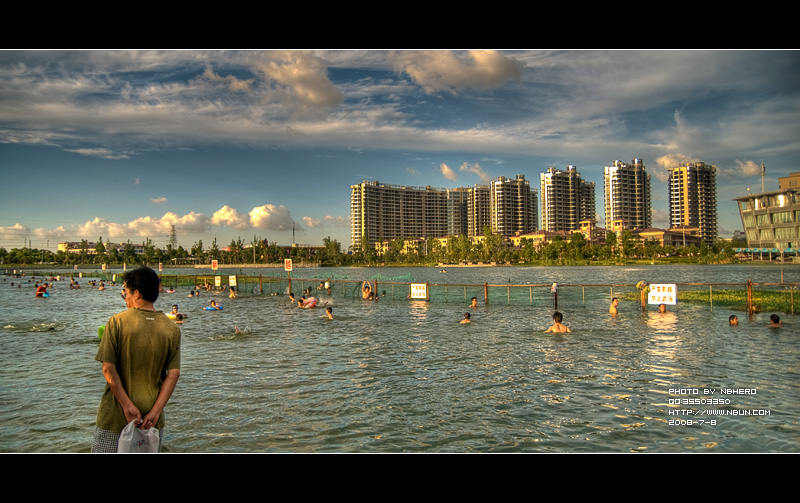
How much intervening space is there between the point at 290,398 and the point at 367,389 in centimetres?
216

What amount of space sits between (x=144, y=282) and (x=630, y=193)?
215400mm

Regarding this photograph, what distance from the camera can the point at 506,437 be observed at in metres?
9.18

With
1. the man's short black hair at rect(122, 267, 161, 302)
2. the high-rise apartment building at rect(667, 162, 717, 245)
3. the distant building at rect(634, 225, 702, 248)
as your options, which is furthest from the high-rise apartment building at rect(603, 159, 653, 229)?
the man's short black hair at rect(122, 267, 161, 302)

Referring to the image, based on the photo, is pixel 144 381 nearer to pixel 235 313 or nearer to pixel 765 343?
pixel 765 343

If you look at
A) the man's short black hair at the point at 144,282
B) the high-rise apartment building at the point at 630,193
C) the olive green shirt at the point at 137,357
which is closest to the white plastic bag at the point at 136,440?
the olive green shirt at the point at 137,357

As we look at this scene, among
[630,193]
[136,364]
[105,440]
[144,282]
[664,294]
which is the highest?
[630,193]

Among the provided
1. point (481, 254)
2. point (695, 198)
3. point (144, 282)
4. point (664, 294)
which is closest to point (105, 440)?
point (144, 282)

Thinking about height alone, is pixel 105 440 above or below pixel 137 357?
below

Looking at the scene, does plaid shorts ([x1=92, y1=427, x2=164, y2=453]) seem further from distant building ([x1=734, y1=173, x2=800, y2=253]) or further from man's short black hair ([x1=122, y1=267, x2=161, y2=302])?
distant building ([x1=734, y1=173, x2=800, y2=253])

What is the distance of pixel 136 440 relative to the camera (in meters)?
4.55

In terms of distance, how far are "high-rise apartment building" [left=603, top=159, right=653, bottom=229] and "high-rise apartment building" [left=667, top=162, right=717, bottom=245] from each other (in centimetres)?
1225

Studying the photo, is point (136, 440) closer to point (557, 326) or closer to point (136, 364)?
point (136, 364)

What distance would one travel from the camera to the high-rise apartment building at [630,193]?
188 metres

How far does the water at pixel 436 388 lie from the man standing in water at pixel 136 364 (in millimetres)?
4515
